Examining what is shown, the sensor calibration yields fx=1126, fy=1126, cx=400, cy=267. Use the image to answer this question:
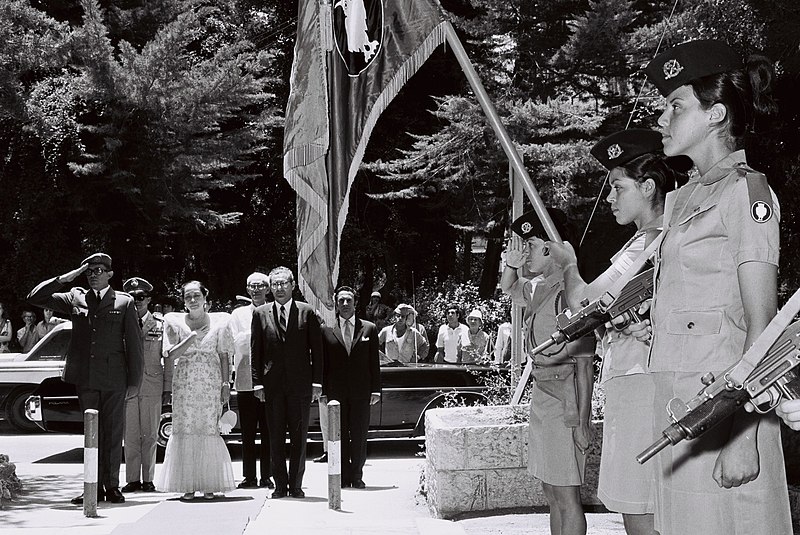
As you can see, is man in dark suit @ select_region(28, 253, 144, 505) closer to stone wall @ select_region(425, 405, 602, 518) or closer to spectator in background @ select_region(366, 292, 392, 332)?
stone wall @ select_region(425, 405, 602, 518)

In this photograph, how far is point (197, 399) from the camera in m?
10.6

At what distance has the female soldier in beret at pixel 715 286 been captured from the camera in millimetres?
3281

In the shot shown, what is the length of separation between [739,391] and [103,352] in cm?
Answer: 827

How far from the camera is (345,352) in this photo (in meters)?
11.4

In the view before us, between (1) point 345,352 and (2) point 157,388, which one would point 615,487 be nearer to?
(1) point 345,352

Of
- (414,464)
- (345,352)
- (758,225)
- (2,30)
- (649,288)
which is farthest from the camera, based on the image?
(2,30)

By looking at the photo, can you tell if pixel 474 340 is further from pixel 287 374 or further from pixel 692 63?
pixel 692 63

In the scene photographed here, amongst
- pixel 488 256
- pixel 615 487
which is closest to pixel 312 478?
pixel 615 487

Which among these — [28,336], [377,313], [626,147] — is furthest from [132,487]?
[377,313]

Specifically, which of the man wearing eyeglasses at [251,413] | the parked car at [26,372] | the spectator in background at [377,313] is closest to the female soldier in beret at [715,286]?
the man wearing eyeglasses at [251,413]

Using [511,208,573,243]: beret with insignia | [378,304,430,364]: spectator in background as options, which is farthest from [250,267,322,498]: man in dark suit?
[378,304,430,364]: spectator in background

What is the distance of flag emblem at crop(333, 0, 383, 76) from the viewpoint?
8.41 m

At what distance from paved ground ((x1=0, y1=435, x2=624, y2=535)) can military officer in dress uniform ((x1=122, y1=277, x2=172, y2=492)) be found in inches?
15.3

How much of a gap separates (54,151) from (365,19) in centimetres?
1864
